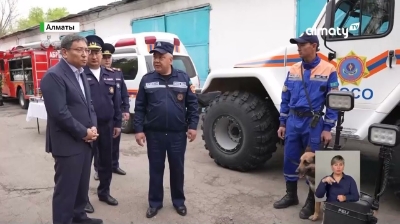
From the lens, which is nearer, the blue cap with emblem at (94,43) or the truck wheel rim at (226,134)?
the blue cap with emblem at (94,43)

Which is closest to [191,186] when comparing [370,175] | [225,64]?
[370,175]

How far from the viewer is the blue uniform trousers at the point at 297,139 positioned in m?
3.30

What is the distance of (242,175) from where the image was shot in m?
4.68

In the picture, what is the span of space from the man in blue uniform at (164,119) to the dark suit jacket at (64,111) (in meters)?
0.64

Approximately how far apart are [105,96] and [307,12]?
5.68m

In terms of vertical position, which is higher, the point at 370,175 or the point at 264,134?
the point at 264,134

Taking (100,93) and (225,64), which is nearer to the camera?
(100,93)

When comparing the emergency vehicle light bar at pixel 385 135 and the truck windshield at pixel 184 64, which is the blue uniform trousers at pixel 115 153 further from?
the truck windshield at pixel 184 64

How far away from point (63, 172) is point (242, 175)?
100 inches

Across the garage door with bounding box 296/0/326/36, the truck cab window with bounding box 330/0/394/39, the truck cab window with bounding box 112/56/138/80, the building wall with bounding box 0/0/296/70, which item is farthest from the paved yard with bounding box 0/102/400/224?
the building wall with bounding box 0/0/296/70

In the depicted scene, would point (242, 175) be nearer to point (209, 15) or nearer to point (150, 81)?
point (150, 81)

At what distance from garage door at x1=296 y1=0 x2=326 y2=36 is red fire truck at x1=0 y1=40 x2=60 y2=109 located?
8352 mm

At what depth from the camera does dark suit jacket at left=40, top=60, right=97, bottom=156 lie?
2.66 metres

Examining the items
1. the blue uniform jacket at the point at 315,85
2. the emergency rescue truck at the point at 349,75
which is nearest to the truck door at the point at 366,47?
the emergency rescue truck at the point at 349,75
